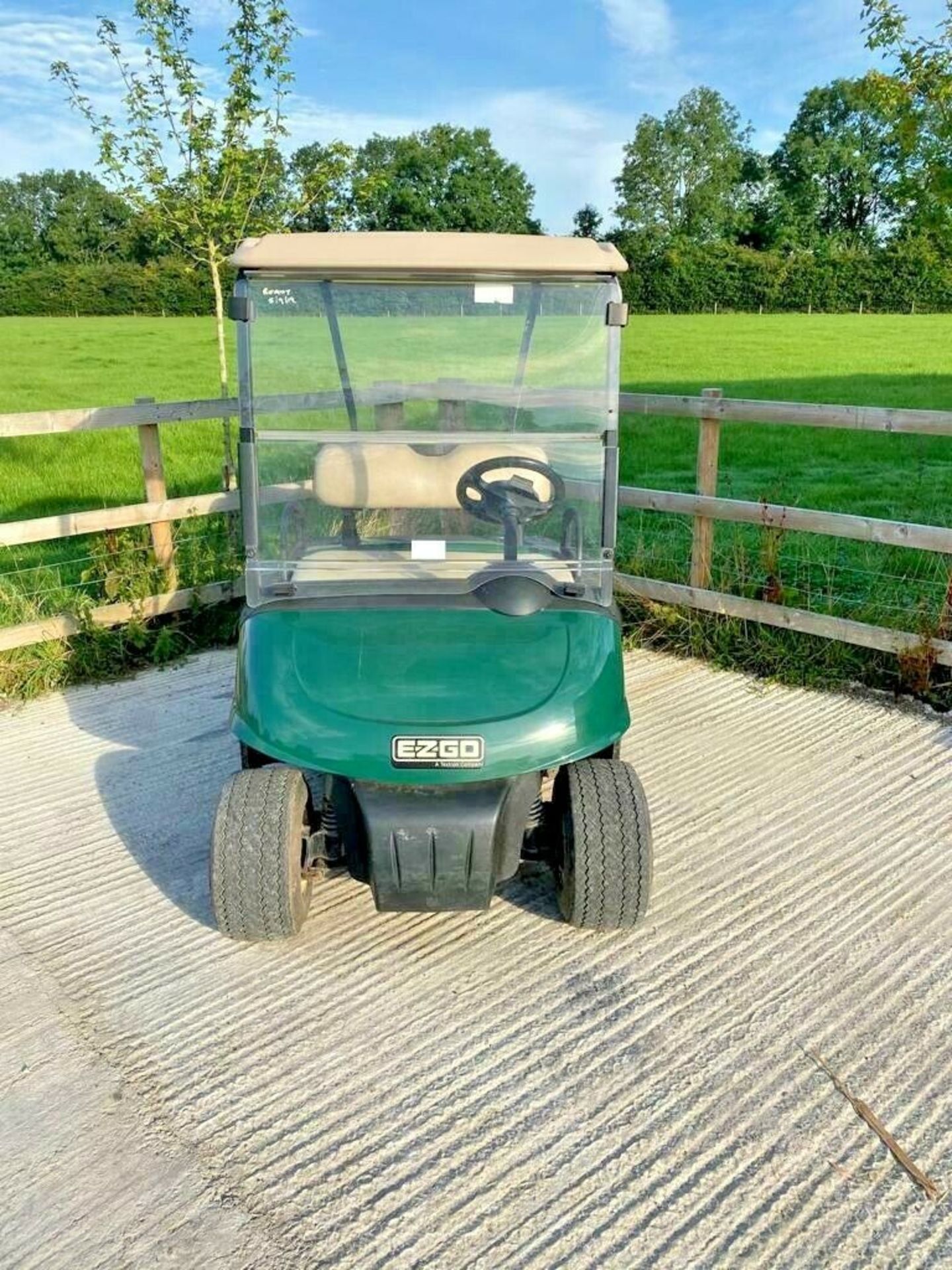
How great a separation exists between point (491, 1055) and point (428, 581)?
3.97 ft

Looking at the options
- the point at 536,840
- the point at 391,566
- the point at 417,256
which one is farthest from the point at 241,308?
the point at 536,840

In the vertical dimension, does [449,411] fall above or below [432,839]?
above

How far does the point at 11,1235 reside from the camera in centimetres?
187

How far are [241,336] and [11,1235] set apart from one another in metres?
2.13

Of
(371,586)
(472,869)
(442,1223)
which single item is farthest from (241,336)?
(442,1223)

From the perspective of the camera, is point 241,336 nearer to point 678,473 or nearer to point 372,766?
point 372,766

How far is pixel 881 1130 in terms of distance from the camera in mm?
2117

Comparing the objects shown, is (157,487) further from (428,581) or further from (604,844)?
(604,844)

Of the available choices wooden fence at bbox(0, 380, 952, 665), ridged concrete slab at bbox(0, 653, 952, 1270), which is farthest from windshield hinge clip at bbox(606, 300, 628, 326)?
wooden fence at bbox(0, 380, 952, 665)

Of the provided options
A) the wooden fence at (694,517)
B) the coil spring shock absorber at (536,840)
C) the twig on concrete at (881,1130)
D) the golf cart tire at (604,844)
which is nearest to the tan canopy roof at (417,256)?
the golf cart tire at (604,844)

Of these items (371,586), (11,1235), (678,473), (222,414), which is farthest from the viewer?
(678,473)

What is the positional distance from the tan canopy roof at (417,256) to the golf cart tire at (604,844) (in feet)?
4.33

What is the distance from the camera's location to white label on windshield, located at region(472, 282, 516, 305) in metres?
2.77

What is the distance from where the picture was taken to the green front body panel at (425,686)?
236 cm
